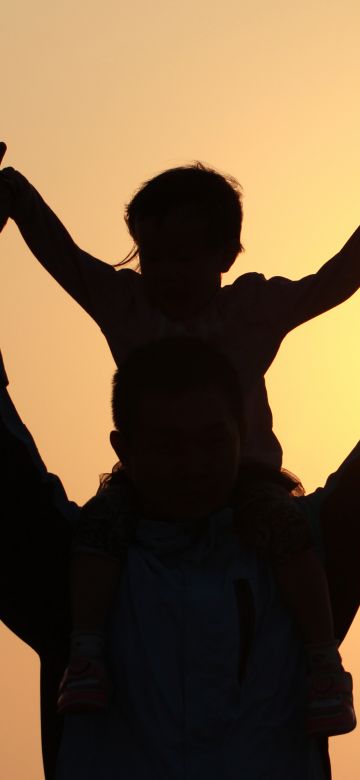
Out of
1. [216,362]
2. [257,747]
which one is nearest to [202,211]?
[216,362]

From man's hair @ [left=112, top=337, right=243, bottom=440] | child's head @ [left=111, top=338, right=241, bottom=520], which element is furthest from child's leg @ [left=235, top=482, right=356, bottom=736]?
man's hair @ [left=112, top=337, right=243, bottom=440]

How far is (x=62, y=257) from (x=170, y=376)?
172 cm

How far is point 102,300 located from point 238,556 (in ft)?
6.33

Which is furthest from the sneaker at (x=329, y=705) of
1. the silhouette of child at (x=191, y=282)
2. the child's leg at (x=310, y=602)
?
the silhouette of child at (x=191, y=282)

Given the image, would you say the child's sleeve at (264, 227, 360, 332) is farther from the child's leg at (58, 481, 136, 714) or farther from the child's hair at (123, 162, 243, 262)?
the child's leg at (58, 481, 136, 714)

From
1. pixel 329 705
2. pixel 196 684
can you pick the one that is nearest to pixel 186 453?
pixel 196 684

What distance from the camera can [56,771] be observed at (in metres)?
2.82

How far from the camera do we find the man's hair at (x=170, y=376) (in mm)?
2988

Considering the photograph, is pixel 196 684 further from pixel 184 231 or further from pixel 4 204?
pixel 184 231

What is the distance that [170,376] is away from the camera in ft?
9.84

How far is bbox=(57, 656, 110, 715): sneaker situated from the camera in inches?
108

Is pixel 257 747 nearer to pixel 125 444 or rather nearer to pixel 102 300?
pixel 125 444

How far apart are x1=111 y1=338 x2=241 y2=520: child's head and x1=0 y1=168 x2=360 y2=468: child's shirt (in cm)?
141

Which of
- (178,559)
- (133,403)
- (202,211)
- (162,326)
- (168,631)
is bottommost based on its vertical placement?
(168,631)
